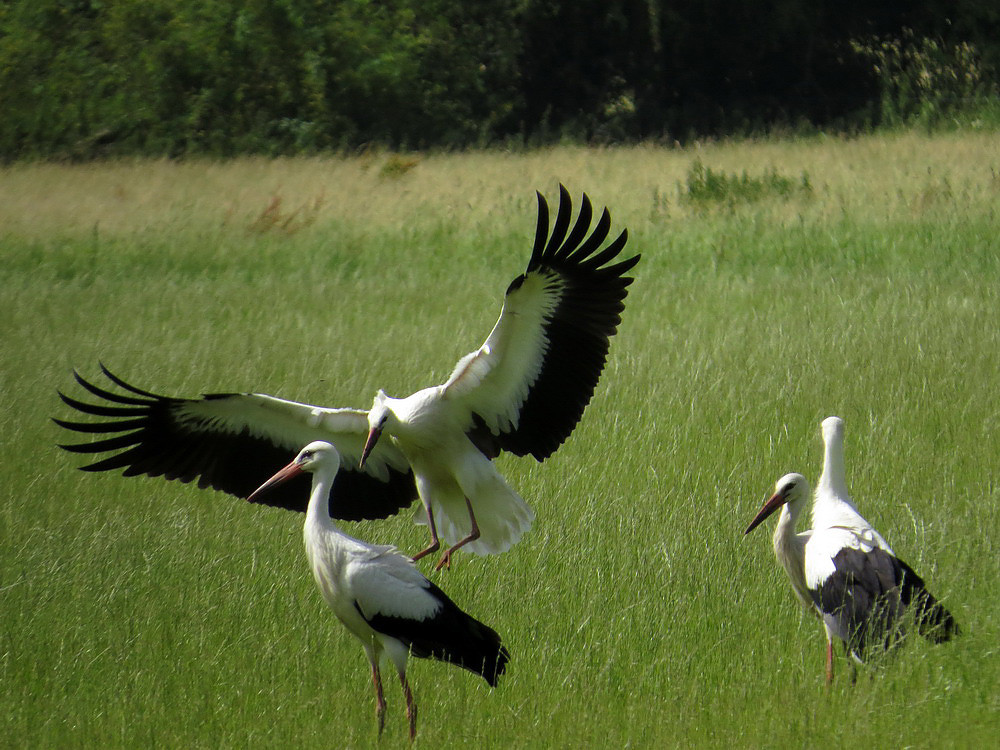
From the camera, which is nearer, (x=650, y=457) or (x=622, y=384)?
(x=650, y=457)

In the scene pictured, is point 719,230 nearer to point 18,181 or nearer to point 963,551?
point 963,551

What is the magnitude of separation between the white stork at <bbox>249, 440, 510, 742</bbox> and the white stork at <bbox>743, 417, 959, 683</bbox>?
3.20ft

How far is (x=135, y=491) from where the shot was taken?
5816 mm

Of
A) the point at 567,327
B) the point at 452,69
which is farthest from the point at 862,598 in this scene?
the point at 452,69

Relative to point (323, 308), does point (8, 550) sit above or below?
above

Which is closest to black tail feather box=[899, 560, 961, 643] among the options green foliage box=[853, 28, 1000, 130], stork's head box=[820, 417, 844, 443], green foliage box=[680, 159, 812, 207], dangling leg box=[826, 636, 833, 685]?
dangling leg box=[826, 636, 833, 685]

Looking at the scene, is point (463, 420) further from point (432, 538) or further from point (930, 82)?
point (930, 82)

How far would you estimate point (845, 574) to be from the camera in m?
3.54

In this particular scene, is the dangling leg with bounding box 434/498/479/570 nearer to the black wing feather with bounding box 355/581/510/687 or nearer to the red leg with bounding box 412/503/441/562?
the red leg with bounding box 412/503/441/562

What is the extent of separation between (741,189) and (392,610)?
1018 cm

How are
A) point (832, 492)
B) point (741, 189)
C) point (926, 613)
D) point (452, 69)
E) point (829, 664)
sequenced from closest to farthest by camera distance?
point (926, 613) → point (829, 664) → point (832, 492) → point (741, 189) → point (452, 69)

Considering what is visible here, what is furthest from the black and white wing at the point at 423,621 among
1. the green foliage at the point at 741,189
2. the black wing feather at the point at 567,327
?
the green foliage at the point at 741,189

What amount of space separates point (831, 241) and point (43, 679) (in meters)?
8.57

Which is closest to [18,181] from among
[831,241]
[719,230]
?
[719,230]
